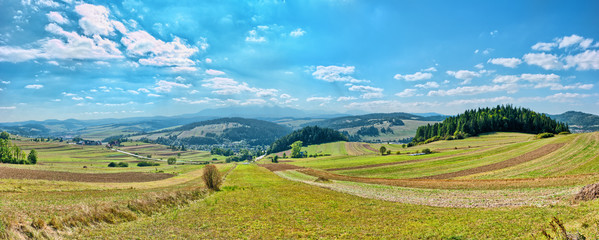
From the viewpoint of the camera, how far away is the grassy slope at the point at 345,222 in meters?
15.4

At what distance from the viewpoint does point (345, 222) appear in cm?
2081

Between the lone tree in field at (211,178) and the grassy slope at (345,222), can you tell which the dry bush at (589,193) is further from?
the lone tree in field at (211,178)

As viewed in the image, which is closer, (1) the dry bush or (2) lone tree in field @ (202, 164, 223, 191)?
(1) the dry bush

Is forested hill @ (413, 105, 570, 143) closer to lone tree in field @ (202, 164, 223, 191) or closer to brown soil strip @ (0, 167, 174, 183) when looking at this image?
lone tree in field @ (202, 164, 223, 191)

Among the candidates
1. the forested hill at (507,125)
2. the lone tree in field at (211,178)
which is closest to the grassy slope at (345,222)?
the lone tree in field at (211,178)

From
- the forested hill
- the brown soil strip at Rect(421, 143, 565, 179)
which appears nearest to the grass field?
the brown soil strip at Rect(421, 143, 565, 179)

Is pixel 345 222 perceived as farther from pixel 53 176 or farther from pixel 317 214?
pixel 53 176

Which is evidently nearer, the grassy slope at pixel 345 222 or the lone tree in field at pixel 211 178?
the grassy slope at pixel 345 222

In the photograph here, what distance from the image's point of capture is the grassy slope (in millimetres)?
15367

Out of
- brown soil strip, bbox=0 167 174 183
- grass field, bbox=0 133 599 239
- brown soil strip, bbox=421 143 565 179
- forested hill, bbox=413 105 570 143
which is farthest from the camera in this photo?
forested hill, bbox=413 105 570 143

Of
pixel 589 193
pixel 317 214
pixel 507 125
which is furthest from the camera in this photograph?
pixel 507 125

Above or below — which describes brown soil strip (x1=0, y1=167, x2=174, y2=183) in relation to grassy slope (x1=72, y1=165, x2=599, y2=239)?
below

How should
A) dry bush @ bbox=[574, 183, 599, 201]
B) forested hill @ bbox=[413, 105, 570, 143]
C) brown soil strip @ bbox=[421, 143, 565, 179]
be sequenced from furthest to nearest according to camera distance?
forested hill @ bbox=[413, 105, 570, 143], brown soil strip @ bbox=[421, 143, 565, 179], dry bush @ bbox=[574, 183, 599, 201]

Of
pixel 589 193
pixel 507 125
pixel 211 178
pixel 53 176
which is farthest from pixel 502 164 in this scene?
pixel 507 125
